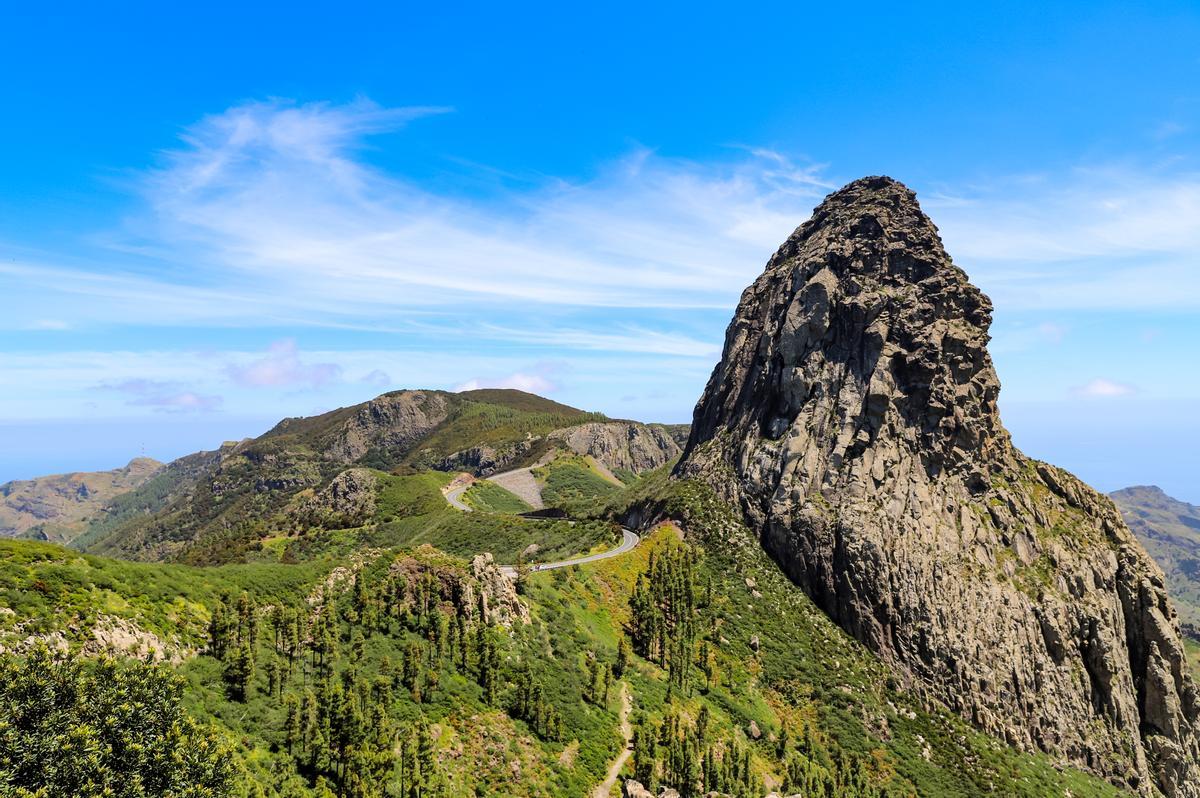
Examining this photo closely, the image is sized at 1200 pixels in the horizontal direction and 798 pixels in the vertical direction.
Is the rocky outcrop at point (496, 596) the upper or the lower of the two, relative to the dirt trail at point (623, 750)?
upper

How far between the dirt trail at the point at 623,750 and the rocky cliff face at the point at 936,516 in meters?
43.7

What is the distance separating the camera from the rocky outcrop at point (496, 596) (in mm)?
62531

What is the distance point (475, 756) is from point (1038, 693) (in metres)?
82.7

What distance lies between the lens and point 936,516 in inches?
3696

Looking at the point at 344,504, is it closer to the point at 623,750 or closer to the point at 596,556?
the point at 596,556

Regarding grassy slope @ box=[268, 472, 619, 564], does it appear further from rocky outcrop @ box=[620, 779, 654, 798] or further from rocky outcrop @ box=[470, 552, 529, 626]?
rocky outcrop @ box=[620, 779, 654, 798]

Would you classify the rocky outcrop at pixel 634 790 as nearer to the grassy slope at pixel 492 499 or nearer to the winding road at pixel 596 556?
the winding road at pixel 596 556

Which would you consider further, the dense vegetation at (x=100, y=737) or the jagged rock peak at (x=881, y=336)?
the jagged rock peak at (x=881, y=336)

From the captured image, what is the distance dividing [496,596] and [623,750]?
19704 mm

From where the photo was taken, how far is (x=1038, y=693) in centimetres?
8438

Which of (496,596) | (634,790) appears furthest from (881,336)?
(634,790)

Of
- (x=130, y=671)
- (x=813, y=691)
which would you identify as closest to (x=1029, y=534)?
(x=813, y=691)

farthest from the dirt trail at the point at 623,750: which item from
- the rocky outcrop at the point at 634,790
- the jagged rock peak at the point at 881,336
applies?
the jagged rock peak at the point at 881,336

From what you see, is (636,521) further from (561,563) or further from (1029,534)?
(1029,534)
